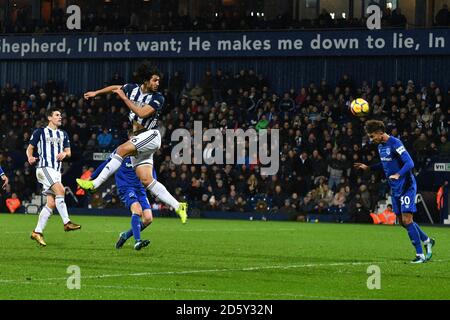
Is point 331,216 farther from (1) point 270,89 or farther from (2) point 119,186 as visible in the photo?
(2) point 119,186

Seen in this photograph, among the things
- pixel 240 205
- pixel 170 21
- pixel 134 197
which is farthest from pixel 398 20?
pixel 134 197

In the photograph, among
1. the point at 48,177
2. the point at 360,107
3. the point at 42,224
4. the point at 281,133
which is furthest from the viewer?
the point at 281,133

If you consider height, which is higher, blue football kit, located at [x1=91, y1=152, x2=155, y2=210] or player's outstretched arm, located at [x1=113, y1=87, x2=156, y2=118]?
player's outstretched arm, located at [x1=113, y1=87, x2=156, y2=118]

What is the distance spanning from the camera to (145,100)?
1645cm

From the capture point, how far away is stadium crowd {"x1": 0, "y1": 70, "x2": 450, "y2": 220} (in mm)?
34000

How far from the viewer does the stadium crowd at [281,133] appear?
3400 centimetres

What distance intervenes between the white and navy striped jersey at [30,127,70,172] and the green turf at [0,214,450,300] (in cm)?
150

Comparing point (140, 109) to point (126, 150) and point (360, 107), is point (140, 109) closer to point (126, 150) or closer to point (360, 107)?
point (126, 150)

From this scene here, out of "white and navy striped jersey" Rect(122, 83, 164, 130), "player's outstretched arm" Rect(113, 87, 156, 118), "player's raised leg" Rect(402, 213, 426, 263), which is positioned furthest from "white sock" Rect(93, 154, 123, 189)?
"player's raised leg" Rect(402, 213, 426, 263)

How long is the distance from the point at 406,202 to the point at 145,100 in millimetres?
4428

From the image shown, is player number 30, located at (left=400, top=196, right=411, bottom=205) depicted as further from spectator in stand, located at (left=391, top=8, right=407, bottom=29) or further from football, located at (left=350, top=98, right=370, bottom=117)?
spectator in stand, located at (left=391, top=8, right=407, bottom=29)

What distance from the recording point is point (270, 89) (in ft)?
132

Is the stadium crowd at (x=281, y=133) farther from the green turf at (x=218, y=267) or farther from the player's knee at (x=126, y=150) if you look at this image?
the player's knee at (x=126, y=150)

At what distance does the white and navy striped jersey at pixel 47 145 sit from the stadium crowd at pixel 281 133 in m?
15.5
